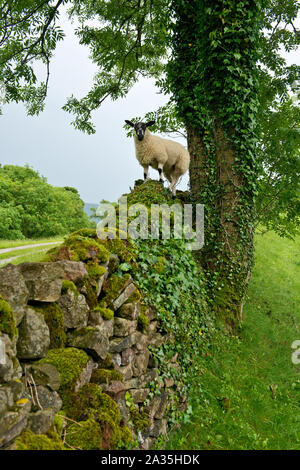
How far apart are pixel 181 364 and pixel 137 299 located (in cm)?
164

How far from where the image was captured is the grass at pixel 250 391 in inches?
190

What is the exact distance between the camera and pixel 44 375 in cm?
279

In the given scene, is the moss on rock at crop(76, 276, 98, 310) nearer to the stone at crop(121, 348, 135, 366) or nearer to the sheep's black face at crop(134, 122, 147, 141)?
the stone at crop(121, 348, 135, 366)

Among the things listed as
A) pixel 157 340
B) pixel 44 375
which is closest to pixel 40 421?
pixel 44 375

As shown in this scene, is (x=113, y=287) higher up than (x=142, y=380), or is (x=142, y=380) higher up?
(x=113, y=287)

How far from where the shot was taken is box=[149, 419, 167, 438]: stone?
4.30m

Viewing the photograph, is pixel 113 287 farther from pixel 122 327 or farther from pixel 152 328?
pixel 152 328

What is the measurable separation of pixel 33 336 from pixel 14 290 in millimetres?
444

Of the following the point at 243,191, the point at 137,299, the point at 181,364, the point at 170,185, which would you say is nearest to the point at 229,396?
the point at 181,364

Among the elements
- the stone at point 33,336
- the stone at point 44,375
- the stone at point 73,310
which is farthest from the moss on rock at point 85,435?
the stone at point 73,310

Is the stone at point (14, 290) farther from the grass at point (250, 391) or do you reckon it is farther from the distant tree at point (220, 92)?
the distant tree at point (220, 92)

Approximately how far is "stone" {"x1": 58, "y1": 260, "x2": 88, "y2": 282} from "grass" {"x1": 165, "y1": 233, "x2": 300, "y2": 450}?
2651mm

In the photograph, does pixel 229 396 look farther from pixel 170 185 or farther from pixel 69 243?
pixel 170 185

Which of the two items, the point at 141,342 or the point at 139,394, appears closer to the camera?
the point at 139,394
